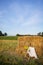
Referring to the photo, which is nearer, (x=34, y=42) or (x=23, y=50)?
(x=23, y=50)

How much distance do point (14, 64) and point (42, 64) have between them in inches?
64.7

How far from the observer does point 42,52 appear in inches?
582

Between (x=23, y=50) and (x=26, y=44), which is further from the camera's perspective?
(x=26, y=44)

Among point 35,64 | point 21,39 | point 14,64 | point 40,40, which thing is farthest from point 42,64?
point 21,39

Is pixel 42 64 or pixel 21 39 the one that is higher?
pixel 21 39

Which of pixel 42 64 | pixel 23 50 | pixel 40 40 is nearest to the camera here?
pixel 42 64

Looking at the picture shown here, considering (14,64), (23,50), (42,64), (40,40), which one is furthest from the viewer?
(40,40)

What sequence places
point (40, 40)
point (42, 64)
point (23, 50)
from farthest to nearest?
point (40, 40) → point (23, 50) → point (42, 64)

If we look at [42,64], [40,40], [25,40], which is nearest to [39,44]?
[40,40]

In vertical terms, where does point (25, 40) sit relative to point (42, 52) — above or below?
above

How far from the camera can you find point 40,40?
609 inches

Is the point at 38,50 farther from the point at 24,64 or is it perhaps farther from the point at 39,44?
the point at 24,64

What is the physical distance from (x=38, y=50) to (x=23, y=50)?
4.37 feet

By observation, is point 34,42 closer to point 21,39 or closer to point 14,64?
point 21,39
